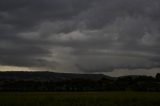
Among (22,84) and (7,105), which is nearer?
(7,105)

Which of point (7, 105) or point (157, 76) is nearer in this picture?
point (7, 105)

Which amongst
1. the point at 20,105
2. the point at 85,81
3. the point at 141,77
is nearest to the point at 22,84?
the point at 85,81

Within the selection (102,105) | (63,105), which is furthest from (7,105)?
(102,105)

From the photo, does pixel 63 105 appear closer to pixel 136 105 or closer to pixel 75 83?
pixel 136 105

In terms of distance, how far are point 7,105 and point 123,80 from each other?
484ft

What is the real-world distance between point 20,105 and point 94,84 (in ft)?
397

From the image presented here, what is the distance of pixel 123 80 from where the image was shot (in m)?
187

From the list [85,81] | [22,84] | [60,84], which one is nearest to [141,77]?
[85,81]

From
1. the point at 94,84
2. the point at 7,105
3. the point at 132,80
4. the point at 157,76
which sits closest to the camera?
the point at 7,105

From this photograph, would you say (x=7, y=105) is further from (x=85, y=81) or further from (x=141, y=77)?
(x=141, y=77)

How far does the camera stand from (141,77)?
19388 centimetres

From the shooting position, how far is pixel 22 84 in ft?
545

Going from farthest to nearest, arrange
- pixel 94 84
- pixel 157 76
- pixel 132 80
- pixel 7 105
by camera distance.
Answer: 1. pixel 157 76
2. pixel 132 80
3. pixel 94 84
4. pixel 7 105

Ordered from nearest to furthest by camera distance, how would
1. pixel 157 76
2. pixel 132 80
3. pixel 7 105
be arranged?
pixel 7 105, pixel 132 80, pixel 157 76
